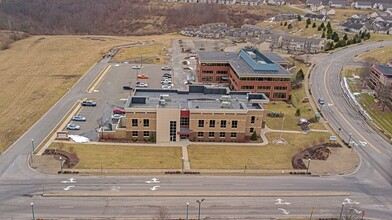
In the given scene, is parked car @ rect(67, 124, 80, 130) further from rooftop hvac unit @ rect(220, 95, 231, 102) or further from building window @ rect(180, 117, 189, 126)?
rooftop hvac unit @ rect(220, 95, 231, 102)

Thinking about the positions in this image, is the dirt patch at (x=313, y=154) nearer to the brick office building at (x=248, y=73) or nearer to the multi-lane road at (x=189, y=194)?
the multi-lane road at (x=189, y=194)

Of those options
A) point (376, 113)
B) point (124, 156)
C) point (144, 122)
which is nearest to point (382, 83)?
point (376, 113)

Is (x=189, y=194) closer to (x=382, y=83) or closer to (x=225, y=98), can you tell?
(x=225, y=98)

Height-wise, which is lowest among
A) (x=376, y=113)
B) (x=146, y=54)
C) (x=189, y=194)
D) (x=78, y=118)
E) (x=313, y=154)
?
(x=313, y=154)

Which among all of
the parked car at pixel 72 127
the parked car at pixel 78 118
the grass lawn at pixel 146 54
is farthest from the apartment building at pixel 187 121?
the grass lawn at pixel 146 54

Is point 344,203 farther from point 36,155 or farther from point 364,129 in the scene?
point 36,155

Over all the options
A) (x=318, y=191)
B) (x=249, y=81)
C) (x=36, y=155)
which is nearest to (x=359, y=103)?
(x=249, y=81)
